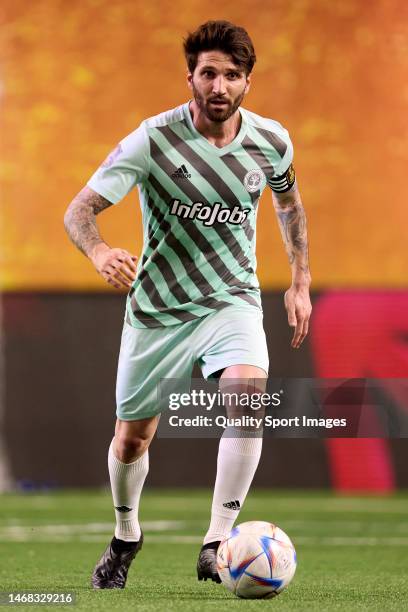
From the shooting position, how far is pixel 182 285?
18.5ft

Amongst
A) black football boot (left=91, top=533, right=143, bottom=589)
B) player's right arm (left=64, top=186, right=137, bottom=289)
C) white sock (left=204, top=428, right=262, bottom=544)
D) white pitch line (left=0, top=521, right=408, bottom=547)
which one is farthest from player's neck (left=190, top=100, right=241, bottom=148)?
white pitch line (left=0, top=521, right=408, bottom=547)

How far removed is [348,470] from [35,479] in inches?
134

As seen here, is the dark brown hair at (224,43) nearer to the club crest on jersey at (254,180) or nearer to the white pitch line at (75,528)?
the club crest on jersey at (254,180)

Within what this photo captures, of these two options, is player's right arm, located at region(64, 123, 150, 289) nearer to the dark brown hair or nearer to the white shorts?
the dark brown hair

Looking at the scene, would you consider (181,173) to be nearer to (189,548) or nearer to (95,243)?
(95,243)

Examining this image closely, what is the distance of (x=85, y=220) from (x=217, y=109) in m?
0.74

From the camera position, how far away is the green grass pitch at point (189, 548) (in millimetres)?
5172

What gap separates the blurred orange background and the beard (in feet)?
28.3

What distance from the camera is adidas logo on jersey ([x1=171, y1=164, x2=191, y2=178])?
18.2ft

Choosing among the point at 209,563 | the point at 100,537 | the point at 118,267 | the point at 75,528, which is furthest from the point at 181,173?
the point at 75,528

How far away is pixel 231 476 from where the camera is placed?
5.48 m

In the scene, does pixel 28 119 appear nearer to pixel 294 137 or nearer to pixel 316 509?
pixel 294 137

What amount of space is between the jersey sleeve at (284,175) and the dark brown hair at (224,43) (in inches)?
20.2

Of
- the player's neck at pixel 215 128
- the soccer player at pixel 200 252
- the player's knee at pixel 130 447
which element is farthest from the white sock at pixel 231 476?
the player's neck at pixel 215 128
